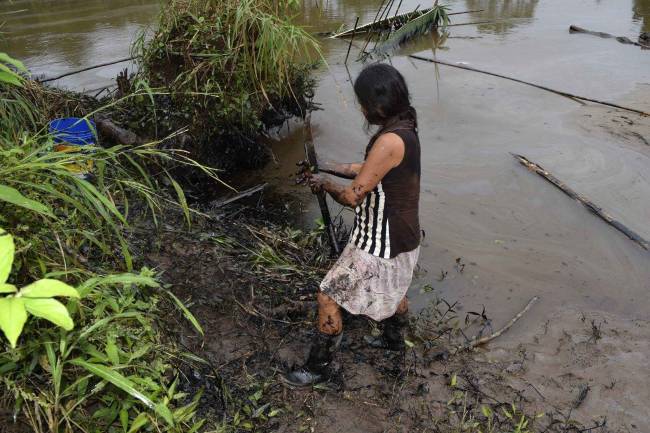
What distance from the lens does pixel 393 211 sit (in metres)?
2.22

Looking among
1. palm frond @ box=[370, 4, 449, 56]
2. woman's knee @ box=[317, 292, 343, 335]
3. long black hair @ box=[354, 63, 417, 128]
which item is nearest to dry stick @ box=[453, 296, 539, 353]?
woman's knee @ box=[317, 292, 343, 335]

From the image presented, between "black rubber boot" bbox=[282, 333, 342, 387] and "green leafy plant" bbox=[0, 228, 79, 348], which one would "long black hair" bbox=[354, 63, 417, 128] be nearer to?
"black rubber boot" bbox=[282, 333, 342, 387]

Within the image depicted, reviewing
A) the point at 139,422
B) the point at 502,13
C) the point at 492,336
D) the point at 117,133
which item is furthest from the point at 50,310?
the point at 502,13

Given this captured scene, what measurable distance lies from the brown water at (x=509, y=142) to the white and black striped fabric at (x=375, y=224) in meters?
1.21

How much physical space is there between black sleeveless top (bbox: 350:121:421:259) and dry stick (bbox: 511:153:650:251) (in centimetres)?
222

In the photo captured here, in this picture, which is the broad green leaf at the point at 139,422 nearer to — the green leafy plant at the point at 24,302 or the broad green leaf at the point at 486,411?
the green leafy plant at the point at 24,302

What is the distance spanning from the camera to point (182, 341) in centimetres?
242

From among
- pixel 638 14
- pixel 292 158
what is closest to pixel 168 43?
pixel 292 158

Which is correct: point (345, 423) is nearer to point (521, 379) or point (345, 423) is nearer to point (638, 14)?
point (521, 379)

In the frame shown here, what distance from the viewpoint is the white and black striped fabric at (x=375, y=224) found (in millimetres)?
2217

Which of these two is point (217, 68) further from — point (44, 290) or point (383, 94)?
point (44, 290)

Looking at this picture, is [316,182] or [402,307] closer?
[316,182]

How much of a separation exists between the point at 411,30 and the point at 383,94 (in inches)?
264

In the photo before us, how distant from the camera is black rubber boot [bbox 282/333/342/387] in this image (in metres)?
2.44
